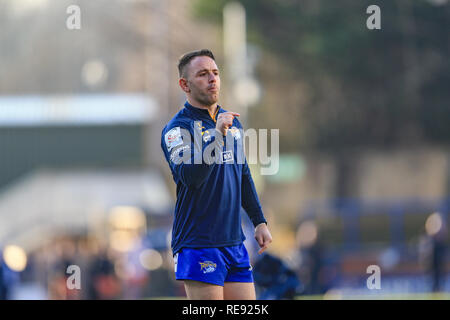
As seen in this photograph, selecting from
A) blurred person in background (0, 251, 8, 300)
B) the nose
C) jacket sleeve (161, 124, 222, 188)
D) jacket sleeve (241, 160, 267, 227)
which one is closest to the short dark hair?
the nose

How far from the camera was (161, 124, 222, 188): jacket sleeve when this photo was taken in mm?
4648

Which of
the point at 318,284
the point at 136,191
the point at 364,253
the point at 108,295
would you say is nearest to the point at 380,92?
the point at 364,253

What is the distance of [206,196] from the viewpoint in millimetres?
4883

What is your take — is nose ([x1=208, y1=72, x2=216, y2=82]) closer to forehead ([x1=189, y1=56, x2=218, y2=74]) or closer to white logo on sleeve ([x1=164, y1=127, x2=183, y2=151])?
forehead ([x1=189, y1=56, x2=218, y2=74])

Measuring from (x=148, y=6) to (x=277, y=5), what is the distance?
10.6m

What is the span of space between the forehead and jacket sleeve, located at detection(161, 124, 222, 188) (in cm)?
35

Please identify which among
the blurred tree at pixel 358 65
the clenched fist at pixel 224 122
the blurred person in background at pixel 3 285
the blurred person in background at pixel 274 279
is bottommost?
the blurred person in background at pixel 3 285

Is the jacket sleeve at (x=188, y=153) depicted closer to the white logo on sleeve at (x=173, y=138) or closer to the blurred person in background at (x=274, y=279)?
the white logo on sleeve at (x=173, y=138)

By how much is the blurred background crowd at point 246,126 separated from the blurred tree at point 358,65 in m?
0.06

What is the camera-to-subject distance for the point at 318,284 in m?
17.4

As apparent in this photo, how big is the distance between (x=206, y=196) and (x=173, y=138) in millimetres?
400

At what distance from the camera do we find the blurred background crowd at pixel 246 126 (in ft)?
70.3

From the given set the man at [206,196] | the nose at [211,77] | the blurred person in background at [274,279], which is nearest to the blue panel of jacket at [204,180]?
the man at [206,196]

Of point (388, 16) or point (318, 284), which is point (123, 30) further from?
point (318, 284)
